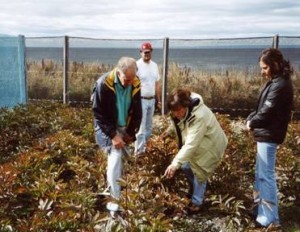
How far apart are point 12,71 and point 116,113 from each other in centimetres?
743

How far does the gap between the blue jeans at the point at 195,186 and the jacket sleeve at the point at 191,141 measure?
1.50 ft

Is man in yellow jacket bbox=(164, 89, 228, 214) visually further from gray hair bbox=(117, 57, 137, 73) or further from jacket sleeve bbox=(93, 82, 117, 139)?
jacket sleeve bbox=(93, 82, 117, 139)

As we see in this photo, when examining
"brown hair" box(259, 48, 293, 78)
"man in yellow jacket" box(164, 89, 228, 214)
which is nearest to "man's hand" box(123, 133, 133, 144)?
"man in yellow jacket" box(164, 89, 228, 214)

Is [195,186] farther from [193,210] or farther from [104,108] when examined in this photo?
[104,108]

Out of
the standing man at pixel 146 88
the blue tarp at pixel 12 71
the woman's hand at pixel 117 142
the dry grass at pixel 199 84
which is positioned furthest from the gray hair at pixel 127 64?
the dry grass at pixel 199 84

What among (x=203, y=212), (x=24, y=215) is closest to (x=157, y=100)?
(x=203, y=212)

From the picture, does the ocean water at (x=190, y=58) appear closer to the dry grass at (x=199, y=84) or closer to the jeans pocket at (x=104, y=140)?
the dry grass at (x=199, y=84)

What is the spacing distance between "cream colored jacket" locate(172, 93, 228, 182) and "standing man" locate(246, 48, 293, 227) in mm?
385

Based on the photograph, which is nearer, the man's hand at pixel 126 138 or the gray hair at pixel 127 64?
the gray hair at pixel 127 64

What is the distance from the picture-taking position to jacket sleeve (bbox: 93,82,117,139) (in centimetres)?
491

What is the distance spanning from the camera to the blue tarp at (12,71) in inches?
444

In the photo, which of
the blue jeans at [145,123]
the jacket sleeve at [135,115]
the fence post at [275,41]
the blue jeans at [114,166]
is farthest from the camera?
the fence post at [275,41]

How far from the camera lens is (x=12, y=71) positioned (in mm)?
11836

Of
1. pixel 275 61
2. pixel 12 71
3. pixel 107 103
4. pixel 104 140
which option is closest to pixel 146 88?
pixel 104 140
